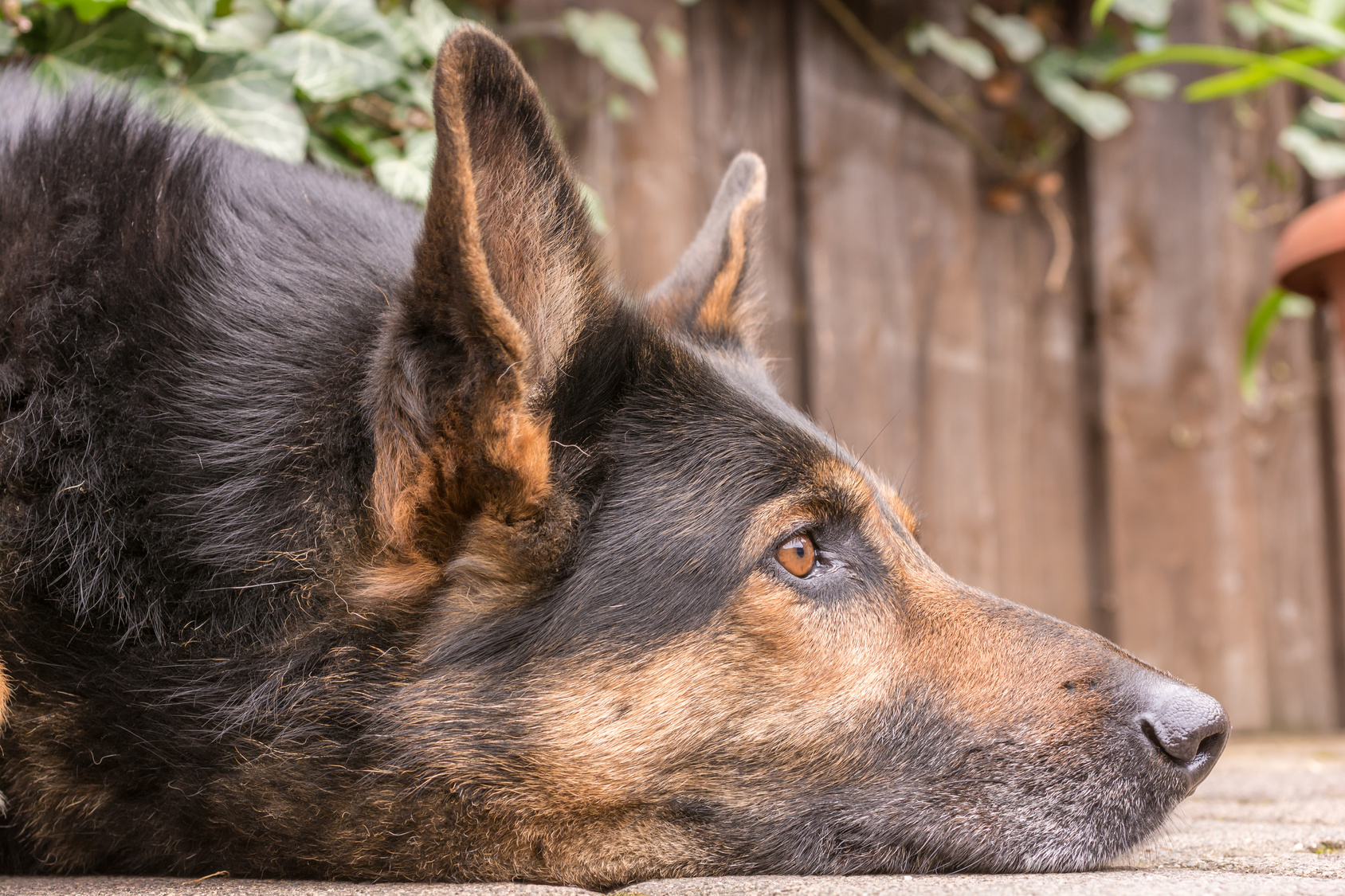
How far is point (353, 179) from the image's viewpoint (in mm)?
2971

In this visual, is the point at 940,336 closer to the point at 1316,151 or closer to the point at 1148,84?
the point at 1148,84

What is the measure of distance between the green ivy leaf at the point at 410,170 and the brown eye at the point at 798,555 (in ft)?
5.91

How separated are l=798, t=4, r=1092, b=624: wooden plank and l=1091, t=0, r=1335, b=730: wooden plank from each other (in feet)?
0.79

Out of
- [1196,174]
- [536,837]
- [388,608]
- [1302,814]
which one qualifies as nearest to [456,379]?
[388,608]

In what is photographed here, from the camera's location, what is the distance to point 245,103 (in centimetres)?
335

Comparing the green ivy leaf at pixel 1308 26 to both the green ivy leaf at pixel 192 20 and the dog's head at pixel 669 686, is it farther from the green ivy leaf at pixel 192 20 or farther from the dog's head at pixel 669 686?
the green ivy leaf at pixel 192 20

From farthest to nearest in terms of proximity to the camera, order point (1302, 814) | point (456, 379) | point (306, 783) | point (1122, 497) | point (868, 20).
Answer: point (1122, 497)
point (868, 20)
point (1302, 814)
point (306, 783)
point (456, 379)

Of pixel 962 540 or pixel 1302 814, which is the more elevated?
pixel 1302 814

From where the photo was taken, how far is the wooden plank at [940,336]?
480cm

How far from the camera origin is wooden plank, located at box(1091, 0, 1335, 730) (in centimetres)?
534

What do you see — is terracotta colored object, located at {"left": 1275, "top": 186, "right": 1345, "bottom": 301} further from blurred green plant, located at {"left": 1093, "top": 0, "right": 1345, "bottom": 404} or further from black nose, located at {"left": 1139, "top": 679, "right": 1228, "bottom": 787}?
black nose, located at {"left": 1139, "top": 679, "right": 1228, "bottom": 787}

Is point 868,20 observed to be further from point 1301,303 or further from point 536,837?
point 536,837

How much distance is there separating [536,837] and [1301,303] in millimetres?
4924

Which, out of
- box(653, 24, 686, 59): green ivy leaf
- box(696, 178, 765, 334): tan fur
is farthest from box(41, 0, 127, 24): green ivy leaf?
box(653, 24, 686, 59): green ivy leaf
